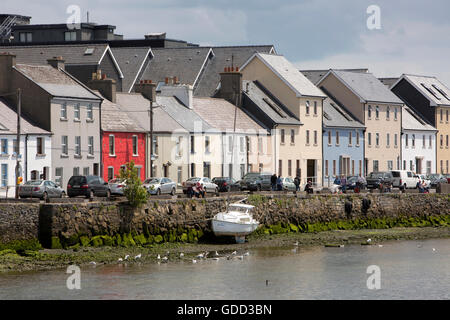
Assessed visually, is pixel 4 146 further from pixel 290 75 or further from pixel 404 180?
pixel 404 180

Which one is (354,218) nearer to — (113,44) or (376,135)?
(376,135)

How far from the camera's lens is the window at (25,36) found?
13788cm

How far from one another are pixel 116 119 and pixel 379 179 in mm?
24837

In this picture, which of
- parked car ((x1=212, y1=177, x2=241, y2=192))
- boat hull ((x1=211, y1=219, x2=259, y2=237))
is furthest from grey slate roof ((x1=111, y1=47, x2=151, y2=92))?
boat hull ((x1=211, y1=219, x2=259, y2=237))

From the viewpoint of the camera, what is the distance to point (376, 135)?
381 ft

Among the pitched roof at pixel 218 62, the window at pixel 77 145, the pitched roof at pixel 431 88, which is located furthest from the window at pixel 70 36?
the window at pixel 77 145

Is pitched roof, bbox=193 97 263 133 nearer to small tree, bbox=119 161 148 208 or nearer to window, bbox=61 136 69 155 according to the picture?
window, bbox=61 136 69 155

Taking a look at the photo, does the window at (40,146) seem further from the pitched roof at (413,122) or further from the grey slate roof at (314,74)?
the pitched roof at (413,122)

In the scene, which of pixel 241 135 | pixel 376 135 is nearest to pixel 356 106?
pixel 376 135

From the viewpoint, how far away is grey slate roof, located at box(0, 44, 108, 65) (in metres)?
113

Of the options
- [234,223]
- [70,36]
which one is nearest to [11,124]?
[234,223]

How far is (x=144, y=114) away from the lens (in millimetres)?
87062

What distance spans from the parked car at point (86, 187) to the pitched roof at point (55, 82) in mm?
10327
